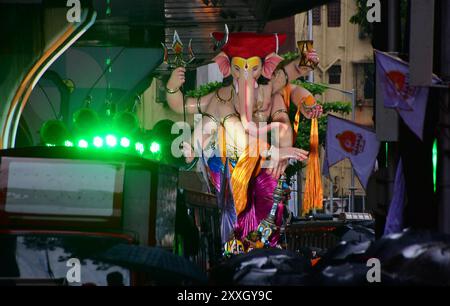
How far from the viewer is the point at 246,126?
22.5 m

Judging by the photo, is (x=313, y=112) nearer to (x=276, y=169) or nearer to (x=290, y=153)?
(x=290, y=153)

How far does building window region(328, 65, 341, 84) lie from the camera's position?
37088 mm

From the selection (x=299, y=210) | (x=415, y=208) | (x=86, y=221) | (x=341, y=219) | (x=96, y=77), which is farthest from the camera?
(x=299, y=210)

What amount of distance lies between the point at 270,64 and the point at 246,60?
456 mm

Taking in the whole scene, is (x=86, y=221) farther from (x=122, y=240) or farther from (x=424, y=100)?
(x=424, y=100)

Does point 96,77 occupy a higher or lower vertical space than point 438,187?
higher

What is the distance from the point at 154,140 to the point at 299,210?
21117 mm

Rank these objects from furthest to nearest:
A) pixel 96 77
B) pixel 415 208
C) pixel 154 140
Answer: pixel 96 77 < pixel 154 140 < pixel 415 208

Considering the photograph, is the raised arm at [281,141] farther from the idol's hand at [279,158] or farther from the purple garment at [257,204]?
the purple garment at [257,204]

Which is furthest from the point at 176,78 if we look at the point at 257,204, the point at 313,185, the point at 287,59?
the point at 313,185

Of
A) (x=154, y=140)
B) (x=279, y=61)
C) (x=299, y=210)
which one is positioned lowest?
(x=299, y=210)

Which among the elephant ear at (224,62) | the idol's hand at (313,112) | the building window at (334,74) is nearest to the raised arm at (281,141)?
the idol's hand at (313,112)
